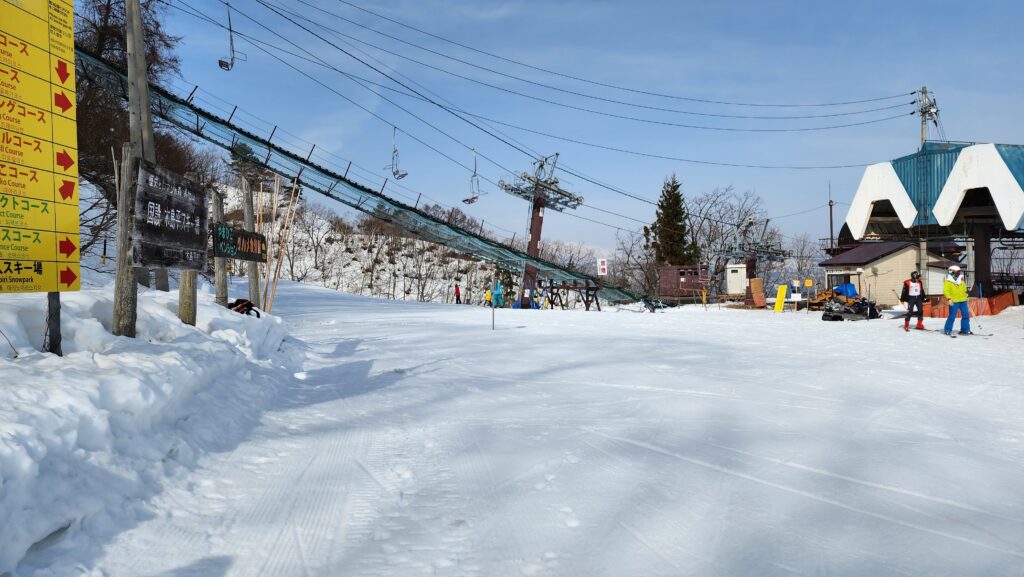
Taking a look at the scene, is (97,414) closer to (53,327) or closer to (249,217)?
(53,327)

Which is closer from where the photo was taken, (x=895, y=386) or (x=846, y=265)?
(x=895, y=386)

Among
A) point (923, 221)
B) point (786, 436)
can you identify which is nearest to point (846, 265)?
point (923, 221)

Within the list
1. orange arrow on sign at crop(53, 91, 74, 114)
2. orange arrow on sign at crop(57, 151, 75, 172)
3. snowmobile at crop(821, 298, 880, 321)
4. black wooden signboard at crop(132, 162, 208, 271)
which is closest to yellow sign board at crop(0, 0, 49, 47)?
orange arrow on sign at crop(53, 91, 74, 114)

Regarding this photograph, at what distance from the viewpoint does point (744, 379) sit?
712cm

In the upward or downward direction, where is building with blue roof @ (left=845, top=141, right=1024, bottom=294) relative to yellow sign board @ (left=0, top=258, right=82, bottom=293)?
upward

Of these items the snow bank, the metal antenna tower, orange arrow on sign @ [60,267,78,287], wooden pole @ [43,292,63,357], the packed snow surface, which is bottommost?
the packed snow surface

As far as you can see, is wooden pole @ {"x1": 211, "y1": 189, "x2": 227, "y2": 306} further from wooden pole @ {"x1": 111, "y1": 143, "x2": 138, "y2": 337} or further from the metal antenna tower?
the metal antenna tower

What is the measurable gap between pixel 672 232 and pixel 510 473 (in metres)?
54.5

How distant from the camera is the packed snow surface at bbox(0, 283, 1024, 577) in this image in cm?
257

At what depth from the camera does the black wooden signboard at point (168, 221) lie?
19.3 ft

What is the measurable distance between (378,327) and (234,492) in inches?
469

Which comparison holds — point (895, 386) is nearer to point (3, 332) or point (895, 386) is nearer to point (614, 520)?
point (614, 520)

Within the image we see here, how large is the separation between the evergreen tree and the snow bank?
52089 millimetres

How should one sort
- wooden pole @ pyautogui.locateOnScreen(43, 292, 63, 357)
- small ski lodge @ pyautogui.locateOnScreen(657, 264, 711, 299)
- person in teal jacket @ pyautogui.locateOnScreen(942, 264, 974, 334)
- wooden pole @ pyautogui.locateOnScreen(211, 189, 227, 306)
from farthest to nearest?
small ski lodge @ pyautogui.locateOnScreen(657, 264, 711, 299), person in teal jacket @ pyautogui.locateOnScreen(942, 264, 974, 334), wooden pole @ pyautogui.locateOnScreen(211, 189, 227, 306), wooden pole @ pyautogui.locateOnScreen(43, 292, 63, 357)
